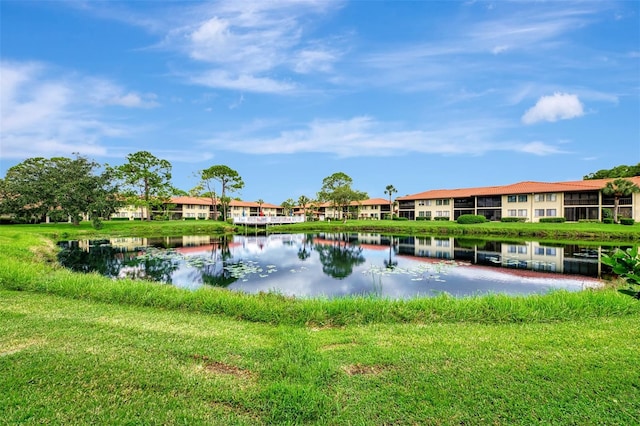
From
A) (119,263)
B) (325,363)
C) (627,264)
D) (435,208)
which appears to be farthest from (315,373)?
(435,208)

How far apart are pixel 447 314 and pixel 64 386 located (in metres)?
6.57

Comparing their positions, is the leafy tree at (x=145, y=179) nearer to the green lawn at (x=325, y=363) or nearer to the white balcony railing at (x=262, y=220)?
the white balcony railing at (x=262, y=220)

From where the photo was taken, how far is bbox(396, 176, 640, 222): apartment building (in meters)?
48.8

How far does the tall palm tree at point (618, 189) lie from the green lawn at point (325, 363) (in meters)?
47.6

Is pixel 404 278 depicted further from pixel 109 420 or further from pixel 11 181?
pixel 11 181

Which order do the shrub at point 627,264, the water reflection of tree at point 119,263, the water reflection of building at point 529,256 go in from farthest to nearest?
the water reflection of building at point 529,256
the water reflection of tree at point 119,263
the shrub at point 627,264

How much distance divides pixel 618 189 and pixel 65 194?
6777cm

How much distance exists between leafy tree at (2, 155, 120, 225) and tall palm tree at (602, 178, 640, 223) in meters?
62.6

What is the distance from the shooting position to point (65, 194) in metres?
41.3

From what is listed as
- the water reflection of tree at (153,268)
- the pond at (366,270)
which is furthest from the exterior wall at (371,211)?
the water reflection of tree at (153,268)

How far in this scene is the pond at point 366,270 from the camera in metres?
13.5

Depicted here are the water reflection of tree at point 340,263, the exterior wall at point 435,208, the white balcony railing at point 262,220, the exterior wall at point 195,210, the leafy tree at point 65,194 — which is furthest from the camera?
the exterior wall at point 195,210

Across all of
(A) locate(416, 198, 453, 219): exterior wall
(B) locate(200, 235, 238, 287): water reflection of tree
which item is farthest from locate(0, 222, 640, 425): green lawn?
(A) locate(416, 198, 453, 219): exterior wall

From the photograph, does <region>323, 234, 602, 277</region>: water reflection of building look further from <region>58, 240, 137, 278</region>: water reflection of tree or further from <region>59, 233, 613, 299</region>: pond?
<region>58, 240, 137, 278</region>: water reflection of tree
